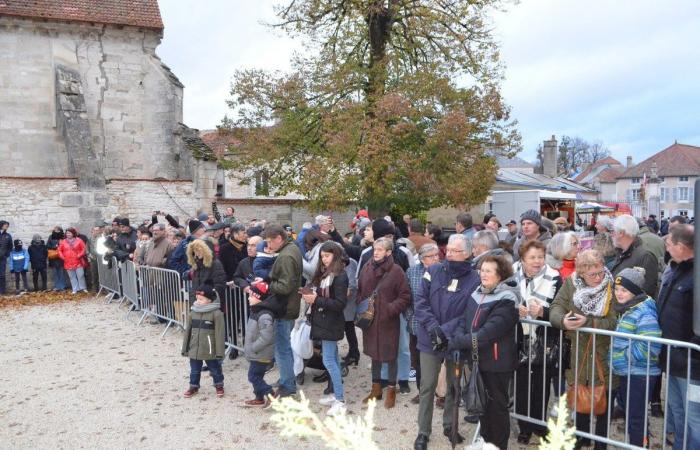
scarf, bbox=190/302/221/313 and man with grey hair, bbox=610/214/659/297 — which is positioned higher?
man with grey hair, bbox=610/214/659/297

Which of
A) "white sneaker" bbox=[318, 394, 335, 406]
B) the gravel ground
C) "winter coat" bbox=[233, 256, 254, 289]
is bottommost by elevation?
the gravel ground

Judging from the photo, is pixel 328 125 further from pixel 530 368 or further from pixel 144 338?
pixel 530 368

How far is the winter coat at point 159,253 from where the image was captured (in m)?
9.12

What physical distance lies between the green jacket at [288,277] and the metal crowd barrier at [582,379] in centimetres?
224

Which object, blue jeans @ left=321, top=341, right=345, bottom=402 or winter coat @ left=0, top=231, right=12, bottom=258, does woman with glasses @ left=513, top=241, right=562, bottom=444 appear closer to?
blue jeans @ left=321, top=341, right=345, bottom=402

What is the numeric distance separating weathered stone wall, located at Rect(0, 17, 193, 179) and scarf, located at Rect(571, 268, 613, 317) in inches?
691

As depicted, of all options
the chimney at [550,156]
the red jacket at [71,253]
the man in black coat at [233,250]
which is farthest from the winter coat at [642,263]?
the chimney at [550,156]

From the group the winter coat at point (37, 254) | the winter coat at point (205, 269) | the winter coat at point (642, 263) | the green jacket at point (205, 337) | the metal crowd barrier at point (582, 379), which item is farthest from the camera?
the winter coat at point (37, 254)

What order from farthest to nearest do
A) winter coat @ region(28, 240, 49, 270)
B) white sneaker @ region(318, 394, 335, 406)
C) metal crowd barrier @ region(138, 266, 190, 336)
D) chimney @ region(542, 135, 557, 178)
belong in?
chimney @ region(542, 135, 557, 178) < winter coat @ region(28, 240, 49, 270) < metal crowd barrier @ region(138, 266, 190, 336) < white sneaker @ region(318, 394, 335, 406)

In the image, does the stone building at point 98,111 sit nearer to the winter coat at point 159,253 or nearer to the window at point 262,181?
the window at point 262,181

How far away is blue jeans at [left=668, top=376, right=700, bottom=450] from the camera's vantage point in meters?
3.36

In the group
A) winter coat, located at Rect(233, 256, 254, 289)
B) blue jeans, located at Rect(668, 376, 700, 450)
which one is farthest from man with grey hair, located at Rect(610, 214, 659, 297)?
winter coat, located at Rect(233, 256, 254, 289)

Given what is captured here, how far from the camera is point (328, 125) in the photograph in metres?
14.7

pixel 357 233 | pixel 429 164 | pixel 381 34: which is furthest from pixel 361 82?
pixel 357 233
